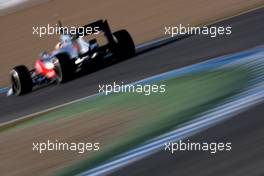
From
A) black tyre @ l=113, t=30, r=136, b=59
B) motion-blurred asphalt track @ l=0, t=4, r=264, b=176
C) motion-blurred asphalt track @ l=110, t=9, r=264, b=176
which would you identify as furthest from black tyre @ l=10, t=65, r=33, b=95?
motion-blurred asphalt track @ l=110, t=9, r=264, b=176

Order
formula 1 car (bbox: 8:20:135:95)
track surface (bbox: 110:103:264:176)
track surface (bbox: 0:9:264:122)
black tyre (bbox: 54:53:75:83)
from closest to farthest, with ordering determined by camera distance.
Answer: track surface (bbox: 110:103:264:176)
track surface (bbox: 0:9:264:122)
black tyre (bbox: 54:53:75:83)
formula 1 car (bbox: 8:20:135:95)

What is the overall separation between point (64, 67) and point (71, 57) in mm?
347

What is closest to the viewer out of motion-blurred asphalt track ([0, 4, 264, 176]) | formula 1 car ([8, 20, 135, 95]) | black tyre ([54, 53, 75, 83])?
motion-blurred asphalt track ([0, 4, 264, 176])

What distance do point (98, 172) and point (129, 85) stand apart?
526 centimetres

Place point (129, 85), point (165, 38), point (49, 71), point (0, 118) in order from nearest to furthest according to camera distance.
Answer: point (129, 85)
point (0, 118)
point (49, 71)
point (165, 38)

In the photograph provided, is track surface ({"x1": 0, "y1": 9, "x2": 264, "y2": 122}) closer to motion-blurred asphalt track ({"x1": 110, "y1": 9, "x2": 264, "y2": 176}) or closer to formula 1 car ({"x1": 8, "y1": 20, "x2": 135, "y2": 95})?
formula 1 car ({"x1": 8, "y1": 20, "x2": 135, "y2": 95})

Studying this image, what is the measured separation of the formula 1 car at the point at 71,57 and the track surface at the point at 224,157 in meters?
7.49

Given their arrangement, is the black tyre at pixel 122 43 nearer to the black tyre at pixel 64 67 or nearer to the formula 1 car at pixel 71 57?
the formula 1 car at pixel 71 57

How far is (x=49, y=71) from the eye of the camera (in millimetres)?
16344

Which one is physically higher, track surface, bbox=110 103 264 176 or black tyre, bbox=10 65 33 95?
track surface, bbox=110 103 264 176

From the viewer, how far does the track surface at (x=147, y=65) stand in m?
14.1

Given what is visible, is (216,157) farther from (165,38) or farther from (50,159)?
(165,38)

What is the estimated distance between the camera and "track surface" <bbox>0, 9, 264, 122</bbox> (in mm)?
14133

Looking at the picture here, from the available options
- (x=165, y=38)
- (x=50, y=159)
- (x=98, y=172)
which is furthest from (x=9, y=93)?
(x=98, y=172)
